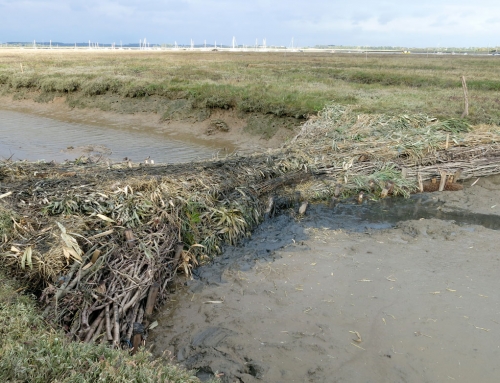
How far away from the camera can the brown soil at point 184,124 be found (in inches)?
584

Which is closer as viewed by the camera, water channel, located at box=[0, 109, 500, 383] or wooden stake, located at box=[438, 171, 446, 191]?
water channel, located at box=[0, 109, 500, 383]

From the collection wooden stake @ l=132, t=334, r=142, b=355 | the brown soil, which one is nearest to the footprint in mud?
wooden stake @ l=132, t=334, r=142, b=355

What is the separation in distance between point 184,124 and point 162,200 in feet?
36.3

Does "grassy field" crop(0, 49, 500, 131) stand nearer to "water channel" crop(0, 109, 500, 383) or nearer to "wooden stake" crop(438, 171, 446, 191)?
"wooden stake" crop(438, 171, 446, 191)

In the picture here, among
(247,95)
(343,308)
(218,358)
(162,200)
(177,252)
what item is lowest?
(218,358)

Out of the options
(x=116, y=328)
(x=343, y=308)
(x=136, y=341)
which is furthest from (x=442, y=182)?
(x=116, y=328)

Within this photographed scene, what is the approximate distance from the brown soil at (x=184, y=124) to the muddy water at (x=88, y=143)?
1.68 feet

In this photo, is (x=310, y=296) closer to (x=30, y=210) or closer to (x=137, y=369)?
(x=137, y=369)

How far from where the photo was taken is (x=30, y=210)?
591 centimetres

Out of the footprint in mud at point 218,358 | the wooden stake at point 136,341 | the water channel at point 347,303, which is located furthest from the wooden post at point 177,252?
the wooden stake at point 136,341

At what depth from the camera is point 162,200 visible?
6.40m

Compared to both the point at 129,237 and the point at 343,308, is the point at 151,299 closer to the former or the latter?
the point at 129,237

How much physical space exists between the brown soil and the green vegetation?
33.8 feet

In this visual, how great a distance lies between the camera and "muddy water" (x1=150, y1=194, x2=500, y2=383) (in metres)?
4.52
